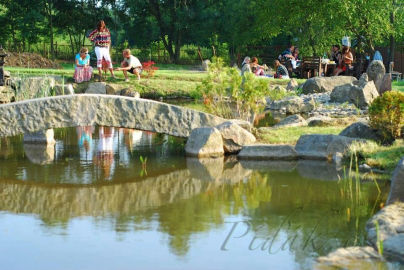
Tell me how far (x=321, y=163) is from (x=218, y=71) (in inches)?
166

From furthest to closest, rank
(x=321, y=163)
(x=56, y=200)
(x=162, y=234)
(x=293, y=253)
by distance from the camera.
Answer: (x=321, y=163) < (x=56, y=200) < (x=162, y=234) < (x=293, y=253)

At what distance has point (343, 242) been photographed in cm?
730

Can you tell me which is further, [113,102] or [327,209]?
[113,102]

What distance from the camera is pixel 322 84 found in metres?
23.8

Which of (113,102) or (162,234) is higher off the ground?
(113,102)

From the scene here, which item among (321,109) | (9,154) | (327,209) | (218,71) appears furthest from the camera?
(321,109)

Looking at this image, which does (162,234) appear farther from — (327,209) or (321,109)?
(321,109)

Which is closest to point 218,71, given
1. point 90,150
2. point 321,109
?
point 90,150

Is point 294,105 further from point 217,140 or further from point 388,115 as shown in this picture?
point 217,140

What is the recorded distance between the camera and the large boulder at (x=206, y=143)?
12.0 metres

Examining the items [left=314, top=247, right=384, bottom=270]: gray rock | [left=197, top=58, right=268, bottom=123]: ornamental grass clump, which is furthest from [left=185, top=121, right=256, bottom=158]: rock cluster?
[left=314, top=247, right=384, bottom=270]: gray rock

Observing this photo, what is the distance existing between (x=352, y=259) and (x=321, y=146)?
514cm

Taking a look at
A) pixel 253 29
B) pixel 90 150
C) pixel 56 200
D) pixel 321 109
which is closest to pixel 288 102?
pixel 321 109

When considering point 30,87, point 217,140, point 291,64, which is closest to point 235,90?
point 217,140
